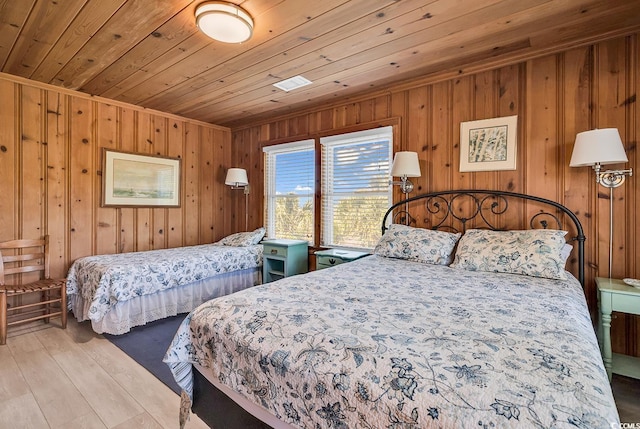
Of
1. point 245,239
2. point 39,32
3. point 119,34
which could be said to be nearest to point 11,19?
point 39,32

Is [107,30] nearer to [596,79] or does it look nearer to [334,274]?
[334,274]

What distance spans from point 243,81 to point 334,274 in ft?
7.17

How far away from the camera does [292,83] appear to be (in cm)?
311

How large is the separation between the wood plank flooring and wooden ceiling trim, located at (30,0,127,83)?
2432 millimetres

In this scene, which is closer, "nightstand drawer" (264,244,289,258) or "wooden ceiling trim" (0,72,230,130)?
"wooden ceiling trim" (0,72,230,130)

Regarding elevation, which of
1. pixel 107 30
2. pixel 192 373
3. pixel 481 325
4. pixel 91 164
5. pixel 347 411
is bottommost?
pixel 192 373

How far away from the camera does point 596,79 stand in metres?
2.22

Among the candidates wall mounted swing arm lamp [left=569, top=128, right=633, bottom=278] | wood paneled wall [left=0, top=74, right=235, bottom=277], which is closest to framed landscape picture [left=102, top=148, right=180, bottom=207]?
wood paneled wall [left=0, top=74, right=235, bottom=277]

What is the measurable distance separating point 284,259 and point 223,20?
243 cm

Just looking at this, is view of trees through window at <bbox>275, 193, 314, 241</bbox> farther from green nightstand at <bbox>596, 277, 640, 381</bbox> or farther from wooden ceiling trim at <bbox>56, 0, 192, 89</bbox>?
green nightstand at <bbox>596, 277, 640, 381</bbox>

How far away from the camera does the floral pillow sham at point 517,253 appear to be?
1978 millimetres

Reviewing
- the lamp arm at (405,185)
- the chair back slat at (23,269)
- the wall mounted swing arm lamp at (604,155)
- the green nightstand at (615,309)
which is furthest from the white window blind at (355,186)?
the chair back slat at (23,269)

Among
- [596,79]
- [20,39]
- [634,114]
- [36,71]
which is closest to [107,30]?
[20,39]

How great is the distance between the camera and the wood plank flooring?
5.64ft
